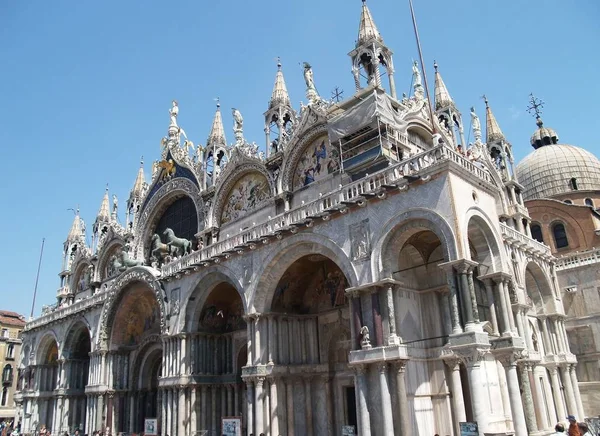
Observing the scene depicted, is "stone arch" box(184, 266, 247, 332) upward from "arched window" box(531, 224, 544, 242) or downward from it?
downward

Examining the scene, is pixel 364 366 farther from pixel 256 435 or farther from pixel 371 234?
pixel 256 435

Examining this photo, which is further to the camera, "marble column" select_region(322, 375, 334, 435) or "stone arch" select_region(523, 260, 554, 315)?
"stone arch" select_region(523, 260, 554, 315)

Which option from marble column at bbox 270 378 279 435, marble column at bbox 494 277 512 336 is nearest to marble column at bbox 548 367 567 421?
marble column at bbox 494 277 512 336

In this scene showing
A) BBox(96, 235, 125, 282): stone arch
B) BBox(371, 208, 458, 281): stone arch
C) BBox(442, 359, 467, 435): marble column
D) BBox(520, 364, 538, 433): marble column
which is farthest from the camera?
BBox(96, 235, 125, 282): stone arch

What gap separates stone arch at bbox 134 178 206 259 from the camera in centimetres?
3141

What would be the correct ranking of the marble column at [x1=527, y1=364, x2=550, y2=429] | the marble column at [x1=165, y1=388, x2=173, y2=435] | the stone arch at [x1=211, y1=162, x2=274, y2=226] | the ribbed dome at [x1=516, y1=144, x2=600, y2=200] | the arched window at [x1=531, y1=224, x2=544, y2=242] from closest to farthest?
the marble column at [x1=527, y1=364, x2=550, y2=429]
the marble column at [x1=165, y1=388, x2=173, y2=435]
the stone arch at [x1=211, y1=162, x2=274, y2=226]
the arched window at [x1=531, y1=224, x2=544, y2=242]
the ribbed dome at [x1=516, y1=144, x2=600, y2=200]

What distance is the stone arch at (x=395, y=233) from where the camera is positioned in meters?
15.7

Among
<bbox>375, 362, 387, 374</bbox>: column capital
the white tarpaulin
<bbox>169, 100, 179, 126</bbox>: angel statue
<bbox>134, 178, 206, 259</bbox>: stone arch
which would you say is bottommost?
<bbox>375, 362, 387, 374</bbox>: column capital

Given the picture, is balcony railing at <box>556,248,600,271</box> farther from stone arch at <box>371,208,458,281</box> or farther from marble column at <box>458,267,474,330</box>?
marble column at <box>458,267,474,330</box>

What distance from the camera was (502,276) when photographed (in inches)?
628

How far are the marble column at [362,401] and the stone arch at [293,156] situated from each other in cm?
1010

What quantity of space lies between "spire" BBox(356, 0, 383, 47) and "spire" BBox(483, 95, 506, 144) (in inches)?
411

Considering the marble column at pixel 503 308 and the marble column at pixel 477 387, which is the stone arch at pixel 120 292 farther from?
the marble column at pixel 477 387

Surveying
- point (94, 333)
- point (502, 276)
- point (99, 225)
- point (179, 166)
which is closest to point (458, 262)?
point (502, 276)
